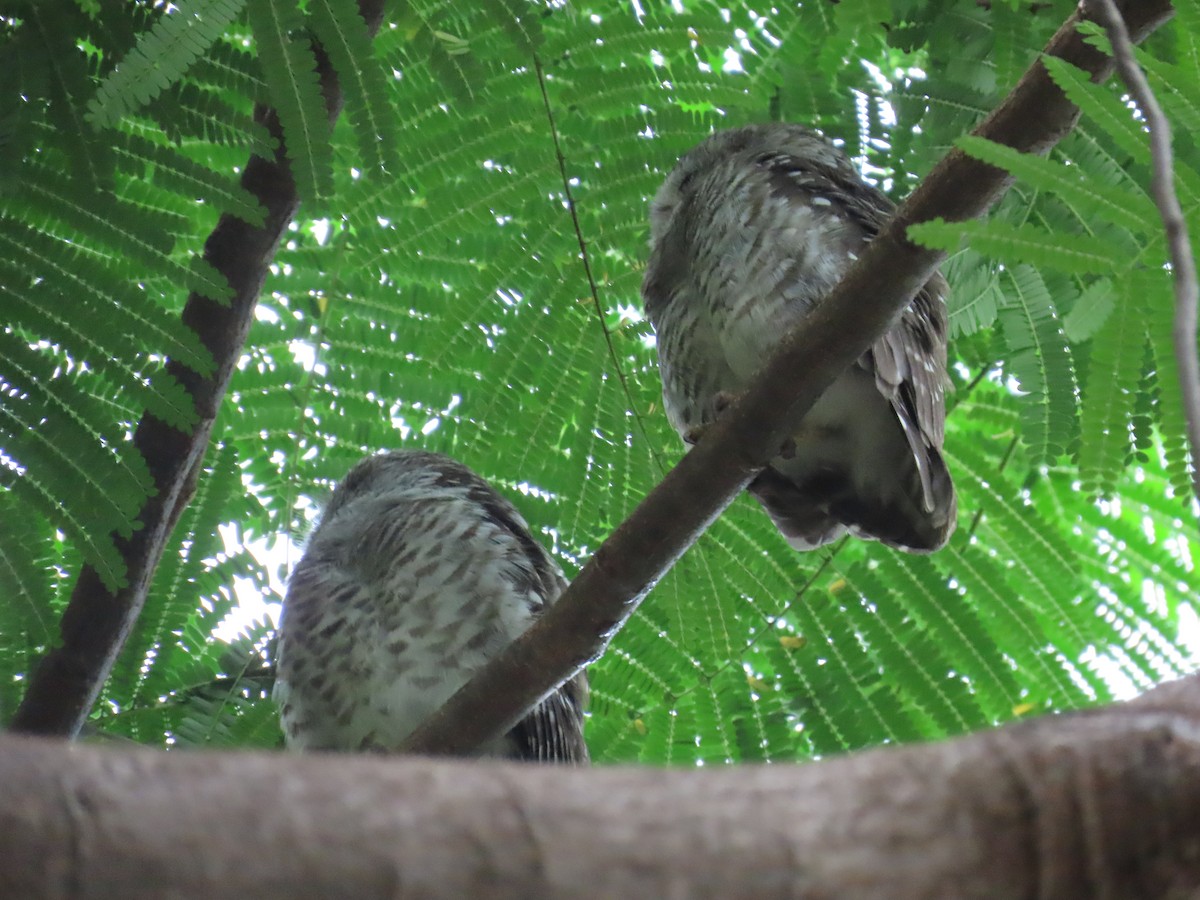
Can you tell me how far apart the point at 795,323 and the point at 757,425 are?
2.75 feet

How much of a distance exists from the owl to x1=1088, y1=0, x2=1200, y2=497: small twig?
2.54 metres

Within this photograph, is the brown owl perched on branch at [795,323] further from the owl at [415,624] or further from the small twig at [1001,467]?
the owl at [415,624]

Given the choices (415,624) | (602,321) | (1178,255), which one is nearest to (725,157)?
(602,321)

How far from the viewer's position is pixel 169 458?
11.2 feet

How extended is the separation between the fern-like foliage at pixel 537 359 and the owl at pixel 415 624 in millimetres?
181

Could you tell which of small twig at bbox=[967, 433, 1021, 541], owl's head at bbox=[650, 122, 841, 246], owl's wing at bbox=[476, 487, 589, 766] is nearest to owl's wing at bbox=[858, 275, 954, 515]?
small twig at bbox=[967, 433, 1021, 541]

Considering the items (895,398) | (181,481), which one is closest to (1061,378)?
(895,398)

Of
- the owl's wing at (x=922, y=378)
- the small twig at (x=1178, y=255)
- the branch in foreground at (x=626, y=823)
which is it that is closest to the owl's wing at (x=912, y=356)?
the owl's wing at (x=922, y=378)

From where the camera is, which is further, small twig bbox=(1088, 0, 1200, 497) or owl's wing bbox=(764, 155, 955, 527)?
owl's wing bbox=(764, 155, 955, 527)

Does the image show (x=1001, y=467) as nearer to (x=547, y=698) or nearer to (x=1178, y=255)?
(x=547, y=698)

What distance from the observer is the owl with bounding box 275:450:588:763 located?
3.76 meters

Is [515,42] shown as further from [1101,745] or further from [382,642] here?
[1101,745]

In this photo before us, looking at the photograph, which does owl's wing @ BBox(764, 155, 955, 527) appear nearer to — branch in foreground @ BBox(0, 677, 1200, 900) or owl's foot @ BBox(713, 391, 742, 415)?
owl's foot @ BBox(713, 391, 742, 415)

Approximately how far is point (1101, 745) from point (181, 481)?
9.68 feet
